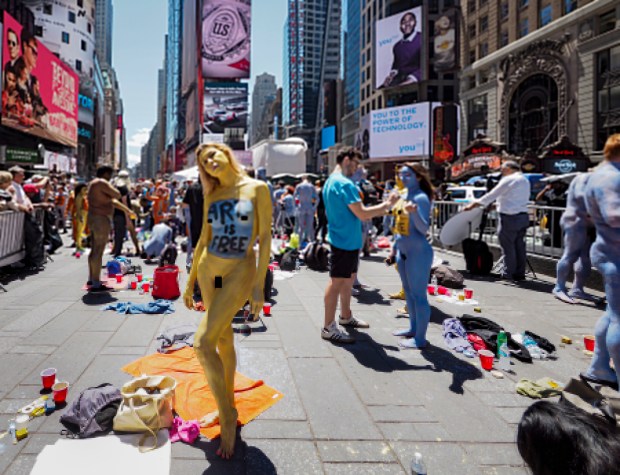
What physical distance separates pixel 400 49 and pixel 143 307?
6223 cm

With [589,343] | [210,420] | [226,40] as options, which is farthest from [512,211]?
[226,40]

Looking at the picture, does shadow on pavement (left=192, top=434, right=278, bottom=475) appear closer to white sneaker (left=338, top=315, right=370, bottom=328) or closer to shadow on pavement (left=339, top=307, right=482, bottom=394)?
shadow on pavement (left=339, top=307, right=482, bottom=394)

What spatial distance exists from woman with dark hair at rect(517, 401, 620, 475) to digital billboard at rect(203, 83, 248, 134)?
239 ft

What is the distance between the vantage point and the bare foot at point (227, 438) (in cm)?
268

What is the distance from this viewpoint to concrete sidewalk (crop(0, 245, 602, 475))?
2709mm

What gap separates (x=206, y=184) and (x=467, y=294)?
5.39 m

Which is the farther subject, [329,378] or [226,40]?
[226,40]

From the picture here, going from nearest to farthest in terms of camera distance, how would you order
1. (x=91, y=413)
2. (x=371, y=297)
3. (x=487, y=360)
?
(x=91, y=413)
(x=487, y=360)
(x=371, y=297)

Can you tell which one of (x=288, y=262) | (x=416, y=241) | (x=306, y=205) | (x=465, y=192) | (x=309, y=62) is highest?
(x=309, y=62)

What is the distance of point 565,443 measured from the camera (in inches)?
59.8

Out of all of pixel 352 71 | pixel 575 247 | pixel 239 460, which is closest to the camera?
pixel 239 460

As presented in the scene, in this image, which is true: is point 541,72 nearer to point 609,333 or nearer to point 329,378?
point 609,333

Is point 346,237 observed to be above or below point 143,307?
above

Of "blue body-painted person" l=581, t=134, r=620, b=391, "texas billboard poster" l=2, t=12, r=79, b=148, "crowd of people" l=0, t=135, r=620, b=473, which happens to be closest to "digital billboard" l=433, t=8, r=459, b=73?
"texas billboard poster" l=2, t=12, r=79, b=148
